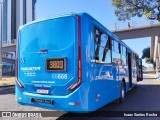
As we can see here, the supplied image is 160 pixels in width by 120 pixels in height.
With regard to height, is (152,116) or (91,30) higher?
(91,30)

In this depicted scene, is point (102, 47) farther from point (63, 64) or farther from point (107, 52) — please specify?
point (63, 64)

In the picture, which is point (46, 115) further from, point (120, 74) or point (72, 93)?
point (120, 74)

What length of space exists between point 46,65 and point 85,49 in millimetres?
1248

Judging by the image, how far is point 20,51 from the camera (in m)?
8.07

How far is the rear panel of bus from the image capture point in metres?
6.78

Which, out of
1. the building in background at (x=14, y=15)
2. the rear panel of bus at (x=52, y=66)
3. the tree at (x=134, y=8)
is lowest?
the rear panel of bus at (x=52, y=66)

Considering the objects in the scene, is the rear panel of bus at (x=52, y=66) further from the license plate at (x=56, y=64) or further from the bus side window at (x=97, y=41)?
the bus side window at (x=97, y=41)

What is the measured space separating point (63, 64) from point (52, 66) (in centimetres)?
37

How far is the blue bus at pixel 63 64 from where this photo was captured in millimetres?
6770

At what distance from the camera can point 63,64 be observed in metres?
6.98

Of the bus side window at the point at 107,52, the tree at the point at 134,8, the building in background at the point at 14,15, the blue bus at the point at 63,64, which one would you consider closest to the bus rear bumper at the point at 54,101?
the blue bus at the point at 63,64

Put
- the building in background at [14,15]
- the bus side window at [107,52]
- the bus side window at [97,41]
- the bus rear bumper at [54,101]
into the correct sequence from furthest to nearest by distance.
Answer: the building in background at [14,15], the bus side window at [107,52], the bus side window at [97,41], the bus rear bumper at [54,101]

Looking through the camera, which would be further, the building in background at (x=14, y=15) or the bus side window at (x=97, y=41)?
the building in background at (x=14, y=15)

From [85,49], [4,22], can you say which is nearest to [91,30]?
[85,49]
